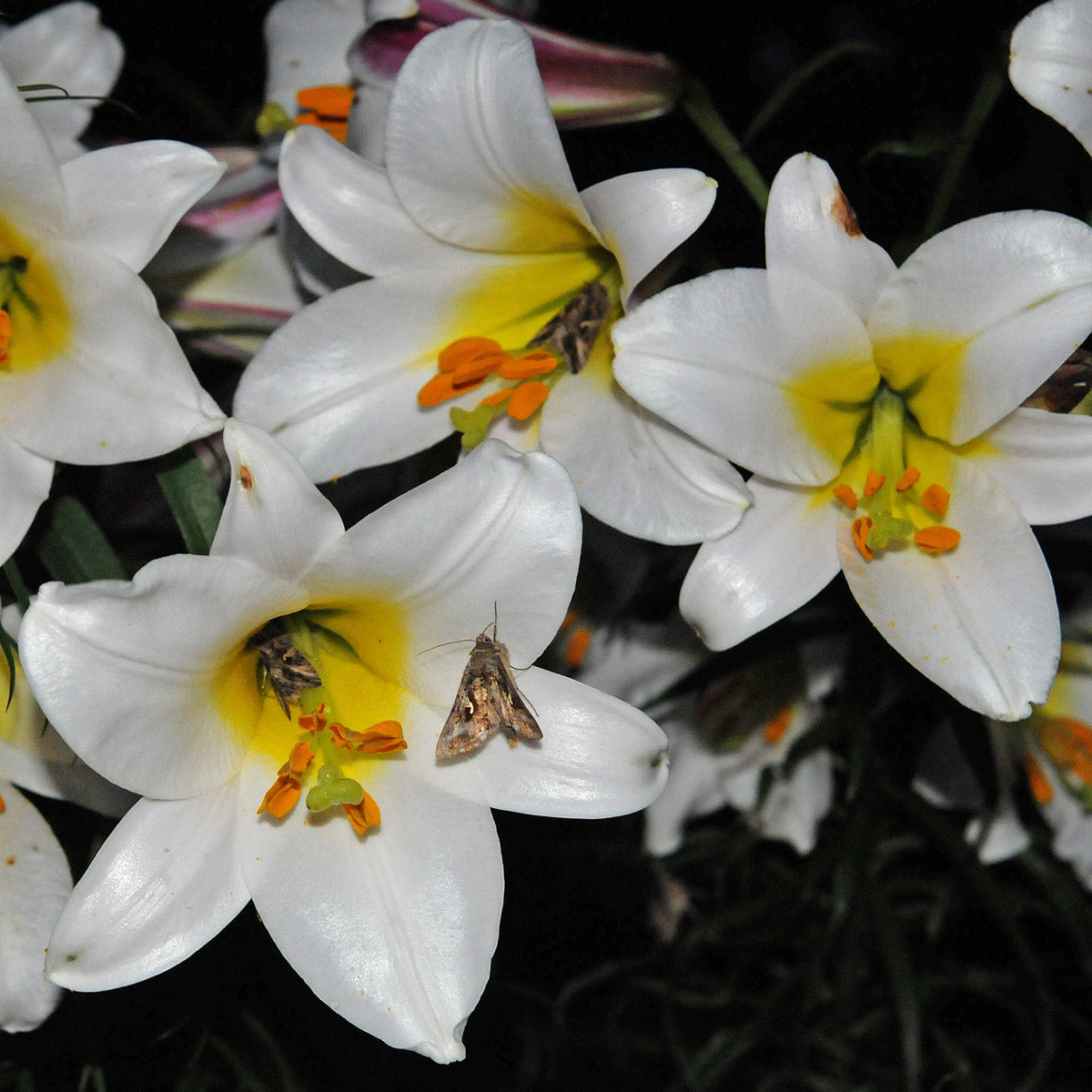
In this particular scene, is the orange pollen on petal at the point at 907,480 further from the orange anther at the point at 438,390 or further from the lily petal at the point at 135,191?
the lily petal at the point at 135,191

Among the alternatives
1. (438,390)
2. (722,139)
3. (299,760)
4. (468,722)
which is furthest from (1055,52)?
(299,760)

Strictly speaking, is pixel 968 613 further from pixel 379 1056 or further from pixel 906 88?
pixel 379 1056

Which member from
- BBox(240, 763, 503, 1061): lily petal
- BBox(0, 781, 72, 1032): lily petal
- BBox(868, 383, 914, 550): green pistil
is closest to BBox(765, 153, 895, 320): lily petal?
BBox(868, 383, 914, 550): green pistil

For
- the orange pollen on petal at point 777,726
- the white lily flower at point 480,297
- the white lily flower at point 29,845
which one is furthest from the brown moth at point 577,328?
the orange pollen on petal at point 777,726

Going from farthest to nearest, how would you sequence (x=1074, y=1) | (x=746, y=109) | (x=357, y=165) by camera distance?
(x=746, y=109)
(x=357, y=165)
(x=1074, y=1)

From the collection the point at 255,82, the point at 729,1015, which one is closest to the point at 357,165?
the point at 255,82
